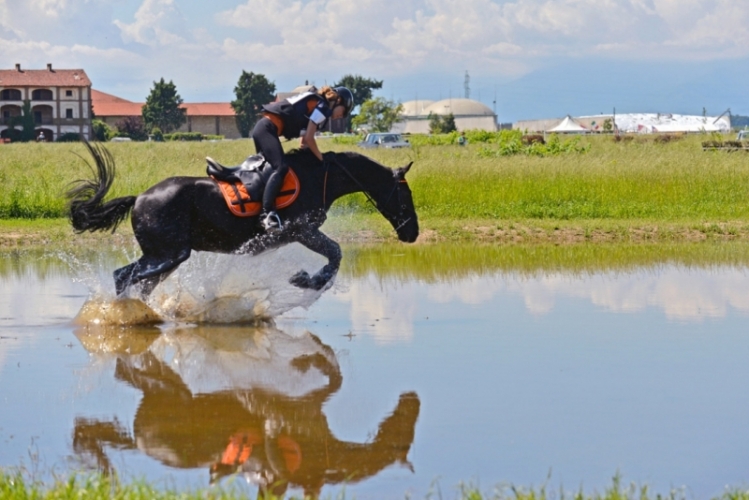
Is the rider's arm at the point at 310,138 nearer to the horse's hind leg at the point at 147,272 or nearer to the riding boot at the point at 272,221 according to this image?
the riding boot at the point at 272,221

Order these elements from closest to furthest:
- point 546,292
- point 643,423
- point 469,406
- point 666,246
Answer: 1. point 643,423
2. point 469,406
3. point 546,292
4. point 666,246

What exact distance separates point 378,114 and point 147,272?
261ft

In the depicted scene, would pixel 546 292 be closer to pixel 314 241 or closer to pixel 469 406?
pixel 314 241

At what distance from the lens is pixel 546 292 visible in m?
12.4

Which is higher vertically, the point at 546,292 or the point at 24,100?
the point at 24,100

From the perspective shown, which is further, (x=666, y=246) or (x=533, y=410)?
(x=666, y=246)

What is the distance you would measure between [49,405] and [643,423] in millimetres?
3644

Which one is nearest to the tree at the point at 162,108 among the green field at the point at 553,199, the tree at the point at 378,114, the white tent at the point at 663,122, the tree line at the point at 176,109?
the tree line at the point at 176,109

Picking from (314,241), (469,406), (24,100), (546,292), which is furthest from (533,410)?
(24,100)

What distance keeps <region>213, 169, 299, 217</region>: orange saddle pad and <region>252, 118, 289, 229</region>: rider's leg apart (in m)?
0.06

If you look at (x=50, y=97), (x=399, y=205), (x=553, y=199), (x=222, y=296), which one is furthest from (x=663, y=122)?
(x=222, y=296)

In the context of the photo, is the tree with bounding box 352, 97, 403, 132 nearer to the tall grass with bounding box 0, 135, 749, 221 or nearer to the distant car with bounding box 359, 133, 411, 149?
the distant car with bounding box 359, 133, 411, 149

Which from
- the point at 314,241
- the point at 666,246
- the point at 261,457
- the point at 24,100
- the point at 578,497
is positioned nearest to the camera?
the point at 578,497

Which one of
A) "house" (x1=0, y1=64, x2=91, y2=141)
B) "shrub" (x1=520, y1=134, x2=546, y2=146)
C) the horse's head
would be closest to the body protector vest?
the horse's head
